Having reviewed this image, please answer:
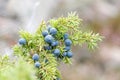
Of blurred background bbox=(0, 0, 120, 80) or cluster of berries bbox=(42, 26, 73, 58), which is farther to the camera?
blurred background bbox=(0, 0, 120, 80)

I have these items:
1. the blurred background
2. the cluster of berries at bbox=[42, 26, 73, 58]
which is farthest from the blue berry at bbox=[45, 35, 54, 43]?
the blurred background

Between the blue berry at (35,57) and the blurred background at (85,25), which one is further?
the blurred background at (85,25)

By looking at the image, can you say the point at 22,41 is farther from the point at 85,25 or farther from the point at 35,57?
the point at 85,25

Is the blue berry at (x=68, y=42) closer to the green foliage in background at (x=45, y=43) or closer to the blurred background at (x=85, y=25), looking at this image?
the green foliage in background at (x=45, y=43)

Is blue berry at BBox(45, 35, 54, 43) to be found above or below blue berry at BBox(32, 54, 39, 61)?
above

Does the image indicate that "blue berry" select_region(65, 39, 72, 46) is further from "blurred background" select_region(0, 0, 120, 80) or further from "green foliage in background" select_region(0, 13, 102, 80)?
"blurred background" select_region(0, 0, 120, 80)

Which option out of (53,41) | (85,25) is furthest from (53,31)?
(85,25)

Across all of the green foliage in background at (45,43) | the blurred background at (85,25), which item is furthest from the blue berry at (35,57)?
the blurred background at (85,25)

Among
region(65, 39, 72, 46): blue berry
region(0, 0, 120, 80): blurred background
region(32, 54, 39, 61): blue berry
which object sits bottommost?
region(32, 54, 39, 61): blue berry

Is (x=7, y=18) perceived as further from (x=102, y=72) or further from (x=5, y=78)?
(x=5, y=78)
